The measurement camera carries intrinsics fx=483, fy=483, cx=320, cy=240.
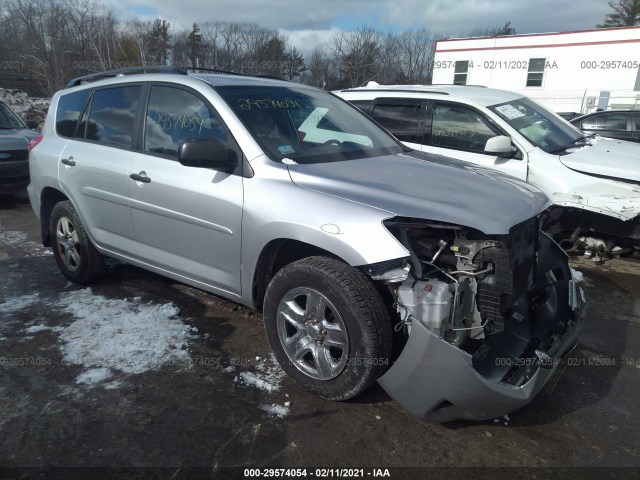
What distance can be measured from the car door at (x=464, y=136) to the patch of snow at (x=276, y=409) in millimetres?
3753

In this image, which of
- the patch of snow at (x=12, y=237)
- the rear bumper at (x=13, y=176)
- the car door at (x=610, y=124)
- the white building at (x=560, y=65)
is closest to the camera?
the patch of snow at (x=12, y=237)

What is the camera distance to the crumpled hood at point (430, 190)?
8.57 ft

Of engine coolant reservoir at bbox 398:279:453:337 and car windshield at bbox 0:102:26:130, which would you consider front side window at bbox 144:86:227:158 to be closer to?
engine coolant reservoir at bbox 398:279:453:337

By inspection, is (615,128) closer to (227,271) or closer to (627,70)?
(227,271)

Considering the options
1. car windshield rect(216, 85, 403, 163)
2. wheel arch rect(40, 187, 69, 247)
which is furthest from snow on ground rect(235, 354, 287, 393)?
wheel arch rect(40, 187, 69, 247)

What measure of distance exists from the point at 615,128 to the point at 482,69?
19676 millimetres

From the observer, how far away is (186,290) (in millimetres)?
4562

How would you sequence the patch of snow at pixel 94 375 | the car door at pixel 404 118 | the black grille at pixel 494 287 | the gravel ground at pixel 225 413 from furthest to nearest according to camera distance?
the car door at pixel 404 118
the patch of snow at pixel 94 375
the black grille at pixel 494 287
the gravel ground at pixel 225 413

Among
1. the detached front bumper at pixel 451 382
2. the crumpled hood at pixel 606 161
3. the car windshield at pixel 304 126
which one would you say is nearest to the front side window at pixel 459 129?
the crumpled hood at pixel 606 161

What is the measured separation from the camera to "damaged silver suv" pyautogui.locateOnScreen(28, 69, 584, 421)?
2.54m

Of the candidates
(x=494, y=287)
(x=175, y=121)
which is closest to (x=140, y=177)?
(x=175, y=121)

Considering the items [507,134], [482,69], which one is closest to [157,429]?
[507,134]

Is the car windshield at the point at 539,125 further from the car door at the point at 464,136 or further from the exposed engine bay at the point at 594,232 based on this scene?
the exposed engine bay at the point at 594,232

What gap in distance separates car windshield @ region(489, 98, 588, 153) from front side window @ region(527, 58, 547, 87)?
22.5 metres
